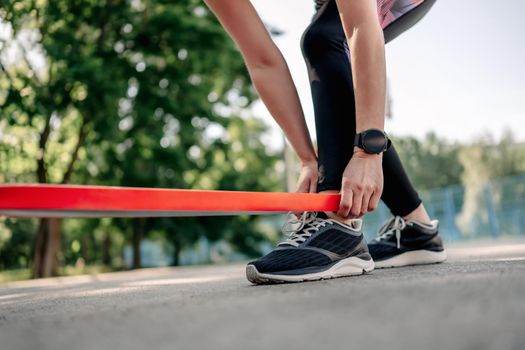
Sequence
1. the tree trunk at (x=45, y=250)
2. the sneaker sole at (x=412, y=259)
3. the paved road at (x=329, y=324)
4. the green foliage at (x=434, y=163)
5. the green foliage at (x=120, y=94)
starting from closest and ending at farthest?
the paved road at (x=329, y=324) → the sneaker sole at (x=412, y=259) → the green foliage at (x=120, y=94) → the tree trunk at (x=45, y=250) → the green foliage at (x=434, y=163)

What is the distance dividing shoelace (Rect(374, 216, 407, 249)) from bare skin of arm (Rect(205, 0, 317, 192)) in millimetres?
383

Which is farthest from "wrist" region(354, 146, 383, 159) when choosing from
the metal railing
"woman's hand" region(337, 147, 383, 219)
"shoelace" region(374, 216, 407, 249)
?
the metal railing

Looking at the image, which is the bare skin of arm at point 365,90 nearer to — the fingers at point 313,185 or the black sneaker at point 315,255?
the black sneaker at point 315,255

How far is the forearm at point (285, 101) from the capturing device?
189 centimetres

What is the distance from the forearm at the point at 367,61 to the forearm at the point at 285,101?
35cm

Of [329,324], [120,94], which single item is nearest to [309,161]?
[329,324]

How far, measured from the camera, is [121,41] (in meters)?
10.2

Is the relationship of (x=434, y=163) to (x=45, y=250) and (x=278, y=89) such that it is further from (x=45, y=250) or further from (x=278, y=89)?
(x=278, y=89)

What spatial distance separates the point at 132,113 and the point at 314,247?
383 inches

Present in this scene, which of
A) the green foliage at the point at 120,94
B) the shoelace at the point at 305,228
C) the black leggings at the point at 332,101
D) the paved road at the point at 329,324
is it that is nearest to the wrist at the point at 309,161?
the black leggings at the point at 332,101

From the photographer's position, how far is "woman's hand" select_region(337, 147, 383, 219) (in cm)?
149

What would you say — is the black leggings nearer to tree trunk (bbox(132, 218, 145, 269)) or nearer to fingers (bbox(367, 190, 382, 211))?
fingers (bbox(367, 190, 382, 211))

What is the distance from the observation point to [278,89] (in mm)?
1892

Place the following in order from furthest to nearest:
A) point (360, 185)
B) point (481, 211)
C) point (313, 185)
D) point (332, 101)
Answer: point (481, 211)
point (313, 185)
point (332, 101)
point (360, 185)
